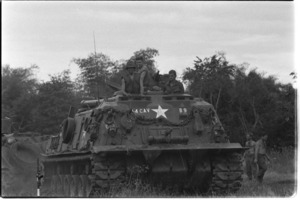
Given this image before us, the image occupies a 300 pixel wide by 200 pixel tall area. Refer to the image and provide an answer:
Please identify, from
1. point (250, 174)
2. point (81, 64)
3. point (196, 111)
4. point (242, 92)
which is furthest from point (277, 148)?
point (196, 111)

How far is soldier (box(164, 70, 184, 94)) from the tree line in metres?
9.28

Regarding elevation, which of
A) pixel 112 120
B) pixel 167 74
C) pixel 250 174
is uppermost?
pixel 167 74

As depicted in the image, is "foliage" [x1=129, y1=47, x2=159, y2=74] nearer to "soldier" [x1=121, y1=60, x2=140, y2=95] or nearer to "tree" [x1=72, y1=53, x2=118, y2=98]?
"tree" [x1=72, y1=53, x2=118, y2=98]

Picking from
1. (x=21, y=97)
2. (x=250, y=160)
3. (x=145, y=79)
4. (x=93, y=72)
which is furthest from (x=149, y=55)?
(x=145, y=79)

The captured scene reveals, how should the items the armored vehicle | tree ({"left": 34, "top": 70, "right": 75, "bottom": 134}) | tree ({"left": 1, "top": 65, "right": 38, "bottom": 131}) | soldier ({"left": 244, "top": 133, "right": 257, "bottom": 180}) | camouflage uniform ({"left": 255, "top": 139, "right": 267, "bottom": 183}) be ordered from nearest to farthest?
the armored vehicle, camouflage uniform ({"left": 255, "top": 139, "right": 267, "bottom": 183}), soldier ({"left": 244, "top": 133, "right": 257, "bottom": 180}), tree ({"left": 1, "top": 65, "right": 38, "bottom": 131}), tree ({"left": 34, "top": 70, "right": 75, "bottom": 134})

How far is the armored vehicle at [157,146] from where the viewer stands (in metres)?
15.2

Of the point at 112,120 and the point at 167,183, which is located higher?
the point at 112,120

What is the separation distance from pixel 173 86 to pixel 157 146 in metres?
2.39

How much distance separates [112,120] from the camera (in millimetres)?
16047

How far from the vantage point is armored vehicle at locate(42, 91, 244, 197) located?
1517 centimetres

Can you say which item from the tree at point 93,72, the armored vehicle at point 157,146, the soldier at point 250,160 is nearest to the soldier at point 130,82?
the armored vehicle at point 157,146

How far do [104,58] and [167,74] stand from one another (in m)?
18.5

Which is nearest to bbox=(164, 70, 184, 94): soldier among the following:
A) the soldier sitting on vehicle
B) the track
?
the soldier sitting on vehicle

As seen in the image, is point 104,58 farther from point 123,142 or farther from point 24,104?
point 123,142
